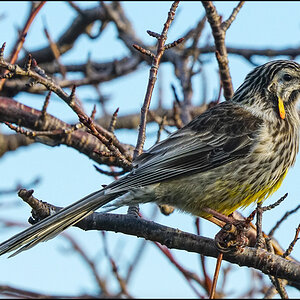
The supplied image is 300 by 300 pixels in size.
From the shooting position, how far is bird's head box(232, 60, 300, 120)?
6.00 meters

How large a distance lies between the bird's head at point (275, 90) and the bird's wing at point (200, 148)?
17cm

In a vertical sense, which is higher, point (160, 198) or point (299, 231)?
point (160, 198)

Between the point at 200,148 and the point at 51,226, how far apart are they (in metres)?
1.70

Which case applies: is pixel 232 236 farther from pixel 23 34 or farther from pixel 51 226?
pixel 23 34

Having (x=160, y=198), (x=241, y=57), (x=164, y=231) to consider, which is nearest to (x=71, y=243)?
(x=160, y=198)

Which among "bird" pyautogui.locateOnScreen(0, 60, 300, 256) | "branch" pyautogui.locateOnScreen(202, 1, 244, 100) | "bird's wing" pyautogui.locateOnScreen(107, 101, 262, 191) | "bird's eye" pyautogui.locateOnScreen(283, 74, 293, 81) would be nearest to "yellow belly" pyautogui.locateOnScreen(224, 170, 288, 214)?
"bird" pyautogui.locateOnScreen(0, 60, 300, 256)

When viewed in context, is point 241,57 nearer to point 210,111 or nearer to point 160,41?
point 210,111

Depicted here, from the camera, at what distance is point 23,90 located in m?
7.81

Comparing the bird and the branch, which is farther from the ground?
the branch

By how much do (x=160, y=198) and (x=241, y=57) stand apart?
3091mm

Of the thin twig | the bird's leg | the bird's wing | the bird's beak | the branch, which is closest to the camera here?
the bird's leg

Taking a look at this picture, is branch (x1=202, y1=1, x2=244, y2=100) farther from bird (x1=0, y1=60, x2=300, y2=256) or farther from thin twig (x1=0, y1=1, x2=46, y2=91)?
thin twig (x1=0, y1=1, x2=46, y2=91)

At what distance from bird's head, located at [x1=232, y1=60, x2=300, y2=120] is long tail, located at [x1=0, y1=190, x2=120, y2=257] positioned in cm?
208

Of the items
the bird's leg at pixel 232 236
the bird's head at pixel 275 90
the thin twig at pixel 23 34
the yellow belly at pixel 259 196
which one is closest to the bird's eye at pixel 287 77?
the bird's head at pixel 275 90
